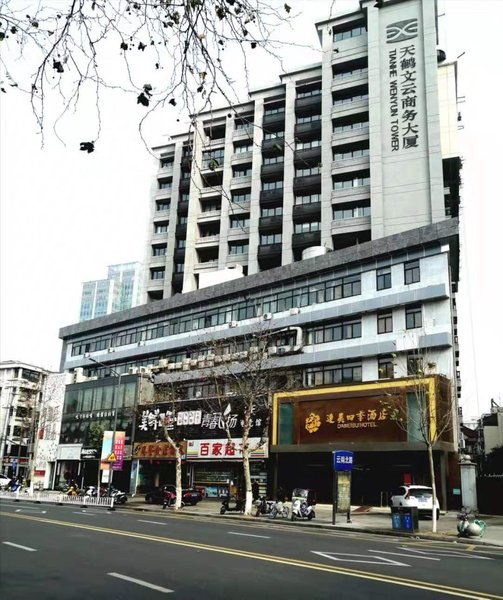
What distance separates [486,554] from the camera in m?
14.8

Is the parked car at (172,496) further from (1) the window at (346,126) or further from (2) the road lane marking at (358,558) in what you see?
(1) the window at (346,126)

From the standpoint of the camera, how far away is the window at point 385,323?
113 feet

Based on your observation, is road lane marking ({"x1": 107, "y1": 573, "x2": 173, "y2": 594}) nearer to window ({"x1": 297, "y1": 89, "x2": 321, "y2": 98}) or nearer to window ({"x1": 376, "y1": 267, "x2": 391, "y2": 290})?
window ({"x1": 376, "y1": 267, "x2": 391, "y2": 290})

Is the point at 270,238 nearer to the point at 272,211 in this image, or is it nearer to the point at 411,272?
the point at 272,211

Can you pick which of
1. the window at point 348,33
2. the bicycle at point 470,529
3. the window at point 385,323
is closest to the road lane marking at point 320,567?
the bicycle at point 470,529

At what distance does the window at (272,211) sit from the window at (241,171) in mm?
4735

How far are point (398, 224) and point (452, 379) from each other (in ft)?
48.8

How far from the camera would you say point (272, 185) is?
52.5 metres

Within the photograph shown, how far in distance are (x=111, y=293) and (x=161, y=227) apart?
365 feet

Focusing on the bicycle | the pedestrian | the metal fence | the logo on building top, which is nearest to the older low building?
the pedestrian

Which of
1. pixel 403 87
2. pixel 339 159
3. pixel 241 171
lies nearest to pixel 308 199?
pixel 339 159

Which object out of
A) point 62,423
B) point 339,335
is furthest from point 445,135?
point 62,423

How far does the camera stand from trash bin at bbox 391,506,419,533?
824 inches

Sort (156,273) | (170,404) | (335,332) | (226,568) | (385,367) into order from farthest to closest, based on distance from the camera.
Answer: (156,273)
(170,404)
(335,332)
(385,367)
(226,568)
